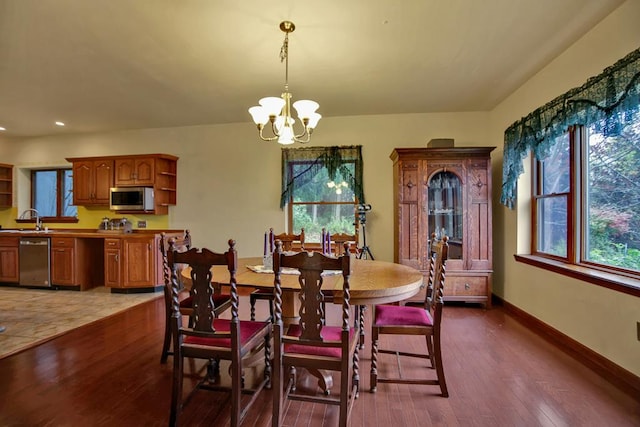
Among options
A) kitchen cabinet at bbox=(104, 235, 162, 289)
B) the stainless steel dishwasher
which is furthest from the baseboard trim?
the stainless steel dishwasher

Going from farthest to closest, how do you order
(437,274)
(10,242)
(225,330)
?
(10,242), (437,274), (225,330)

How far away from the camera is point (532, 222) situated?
3.45m

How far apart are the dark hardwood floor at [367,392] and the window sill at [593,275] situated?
64cm

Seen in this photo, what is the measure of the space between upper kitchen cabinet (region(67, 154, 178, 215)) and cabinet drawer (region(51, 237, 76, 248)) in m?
0.70

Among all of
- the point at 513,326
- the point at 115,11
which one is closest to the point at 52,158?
the point at 115,11

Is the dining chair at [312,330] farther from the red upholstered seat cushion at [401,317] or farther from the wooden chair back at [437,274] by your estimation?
the wooden chair back at [437,274]

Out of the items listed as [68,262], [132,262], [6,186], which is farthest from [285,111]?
[6,186]

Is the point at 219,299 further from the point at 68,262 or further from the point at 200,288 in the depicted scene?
the point at 68,262

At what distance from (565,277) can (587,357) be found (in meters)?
0.64

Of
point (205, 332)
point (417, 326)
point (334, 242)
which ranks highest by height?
point (334, 242)

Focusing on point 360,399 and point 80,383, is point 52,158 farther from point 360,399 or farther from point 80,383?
point 360,399

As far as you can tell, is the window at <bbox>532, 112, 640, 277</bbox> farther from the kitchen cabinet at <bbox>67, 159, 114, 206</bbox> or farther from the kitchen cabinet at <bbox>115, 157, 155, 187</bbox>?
the kitchen cabinet at <bbox>67, 159, 114, 206</bbox>

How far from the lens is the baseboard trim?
205 cm

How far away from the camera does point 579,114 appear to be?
7.88 feet
